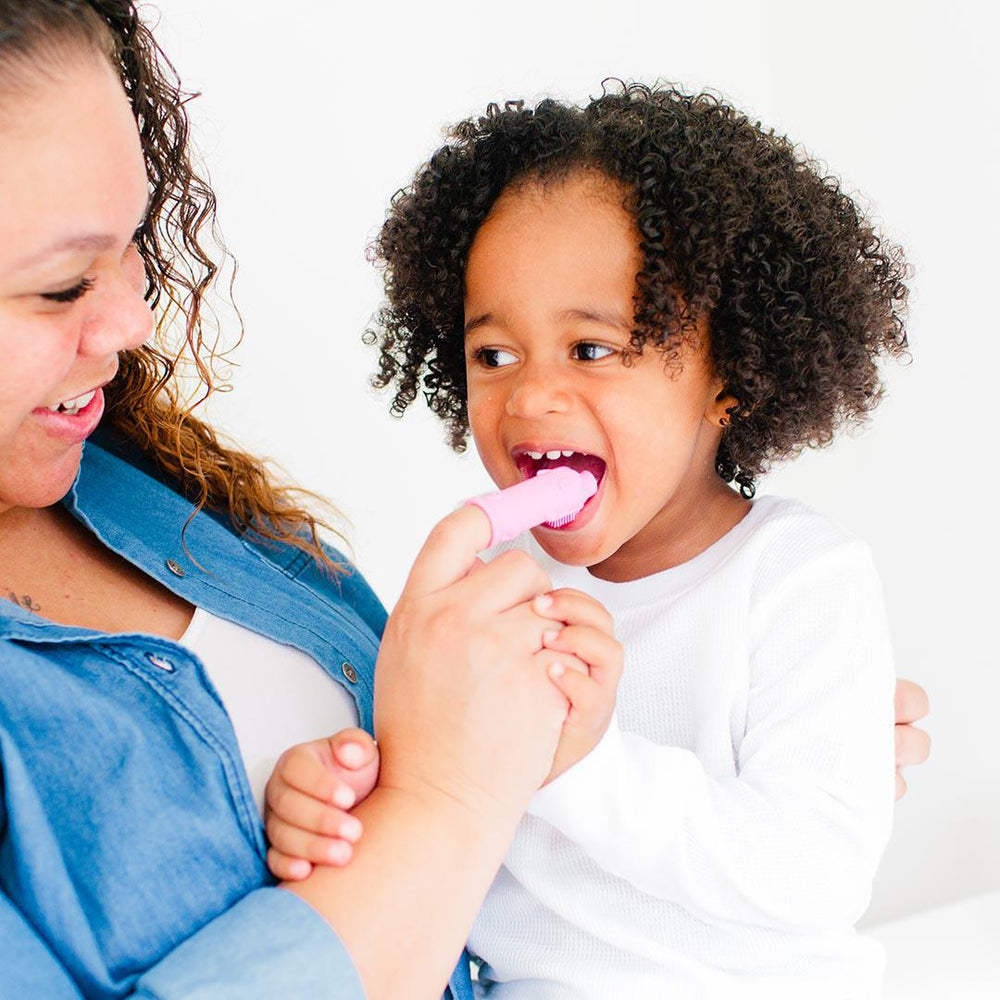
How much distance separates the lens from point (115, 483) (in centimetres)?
107

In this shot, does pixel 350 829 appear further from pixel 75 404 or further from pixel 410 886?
pixel 75 404

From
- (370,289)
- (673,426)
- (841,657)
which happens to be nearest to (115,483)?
(673,426)

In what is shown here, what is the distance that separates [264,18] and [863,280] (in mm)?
1023

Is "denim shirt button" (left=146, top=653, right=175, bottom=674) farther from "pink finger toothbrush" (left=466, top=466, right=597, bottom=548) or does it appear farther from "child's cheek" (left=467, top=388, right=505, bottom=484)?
"child's cheek" (left=467, top=388, right=505, bottom=484)

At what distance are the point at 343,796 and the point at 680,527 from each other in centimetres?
53

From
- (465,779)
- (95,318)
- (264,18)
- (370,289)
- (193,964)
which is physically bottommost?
(193,964)

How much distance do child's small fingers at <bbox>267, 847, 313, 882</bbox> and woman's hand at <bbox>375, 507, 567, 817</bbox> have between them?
0.07 metres

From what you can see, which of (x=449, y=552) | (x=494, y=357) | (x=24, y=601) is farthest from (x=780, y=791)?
(x=24, y=601)

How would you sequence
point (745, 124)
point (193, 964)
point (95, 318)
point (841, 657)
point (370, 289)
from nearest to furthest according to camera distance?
point (193, 964), point (95, 318), point (841, 657), point (745, 124), point (370, 289)

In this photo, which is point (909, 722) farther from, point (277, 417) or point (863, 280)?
point (277, 417)

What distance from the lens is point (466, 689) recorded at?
79 cm

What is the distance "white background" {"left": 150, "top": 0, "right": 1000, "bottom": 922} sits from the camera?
1842 mm

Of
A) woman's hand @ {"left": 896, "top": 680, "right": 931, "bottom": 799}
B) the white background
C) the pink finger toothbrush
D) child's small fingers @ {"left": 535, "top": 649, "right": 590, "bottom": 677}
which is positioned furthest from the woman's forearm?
the white background

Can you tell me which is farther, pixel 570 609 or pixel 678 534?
pixel 678 534
